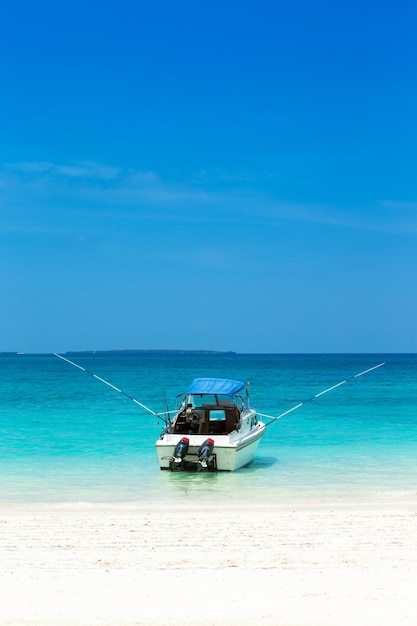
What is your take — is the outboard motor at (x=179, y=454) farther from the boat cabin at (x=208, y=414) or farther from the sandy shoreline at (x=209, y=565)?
the sandy shoreline at (x=209, y=565)

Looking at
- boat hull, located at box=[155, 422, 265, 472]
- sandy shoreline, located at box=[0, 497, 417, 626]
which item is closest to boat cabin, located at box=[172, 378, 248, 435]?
boat hull, located at box=[155, 422, 265, 472]

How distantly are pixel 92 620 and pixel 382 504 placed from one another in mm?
8564

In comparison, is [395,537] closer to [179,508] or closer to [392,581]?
[392,581]

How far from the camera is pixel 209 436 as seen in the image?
1731 cm

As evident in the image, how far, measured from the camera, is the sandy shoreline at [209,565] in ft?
22.7

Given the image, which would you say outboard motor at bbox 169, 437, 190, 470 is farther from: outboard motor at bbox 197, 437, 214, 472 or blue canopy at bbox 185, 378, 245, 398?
blue canopy at bbox 185, 378, 245, 398

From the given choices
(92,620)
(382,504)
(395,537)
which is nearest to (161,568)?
(92,620)

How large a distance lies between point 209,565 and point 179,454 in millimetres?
7985

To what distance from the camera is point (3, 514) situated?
1285 centimetres

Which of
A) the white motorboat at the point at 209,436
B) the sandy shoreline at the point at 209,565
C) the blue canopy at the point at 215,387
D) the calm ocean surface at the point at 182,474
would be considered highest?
the blue canopy at the point at 215,387

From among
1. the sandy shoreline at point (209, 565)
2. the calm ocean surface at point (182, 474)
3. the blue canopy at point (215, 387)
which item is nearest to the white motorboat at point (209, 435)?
the blue canopy at point (215, 387)

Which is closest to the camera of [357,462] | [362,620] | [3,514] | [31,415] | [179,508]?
[362,620]

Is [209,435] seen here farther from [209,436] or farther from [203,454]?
[203,454]

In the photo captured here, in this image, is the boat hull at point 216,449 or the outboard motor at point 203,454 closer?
the outboard motor at point 203,454
